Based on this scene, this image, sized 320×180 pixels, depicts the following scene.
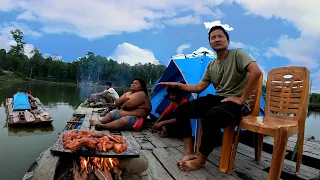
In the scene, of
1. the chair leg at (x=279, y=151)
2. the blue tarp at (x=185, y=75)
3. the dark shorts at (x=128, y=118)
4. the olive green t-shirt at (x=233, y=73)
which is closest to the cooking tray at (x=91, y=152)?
the chair leg at (x=279, y=151)

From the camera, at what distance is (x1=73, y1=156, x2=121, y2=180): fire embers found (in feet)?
6.95

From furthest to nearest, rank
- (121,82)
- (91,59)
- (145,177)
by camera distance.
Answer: (91,59) → (121,82) → (145,177)

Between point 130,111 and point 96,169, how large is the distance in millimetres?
2715

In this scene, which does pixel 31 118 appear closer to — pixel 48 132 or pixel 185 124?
pixel 48 132

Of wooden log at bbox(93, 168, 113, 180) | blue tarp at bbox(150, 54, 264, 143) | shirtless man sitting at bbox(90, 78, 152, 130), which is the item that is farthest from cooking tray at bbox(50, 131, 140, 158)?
shirtless man sitting at bbox(90, 78, 152, 130)

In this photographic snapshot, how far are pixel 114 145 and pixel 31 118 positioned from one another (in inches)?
327

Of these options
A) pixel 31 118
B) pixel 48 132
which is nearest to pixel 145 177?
pixel 48 132

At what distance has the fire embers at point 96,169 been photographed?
212cm

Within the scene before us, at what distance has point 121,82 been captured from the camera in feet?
200

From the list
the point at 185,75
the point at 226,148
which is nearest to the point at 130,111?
the point at 185,75

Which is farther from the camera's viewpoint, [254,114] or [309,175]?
[254,114]

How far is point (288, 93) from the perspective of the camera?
2730mm

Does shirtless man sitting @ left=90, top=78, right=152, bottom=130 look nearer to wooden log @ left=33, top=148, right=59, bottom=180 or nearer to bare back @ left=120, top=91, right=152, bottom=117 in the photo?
bare back @ left=120, top=91, right=152, bottom=117

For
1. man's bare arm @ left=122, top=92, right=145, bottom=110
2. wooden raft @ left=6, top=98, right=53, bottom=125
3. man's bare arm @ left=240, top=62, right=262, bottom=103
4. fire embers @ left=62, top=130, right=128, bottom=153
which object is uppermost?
man's bare arm @ left=240, top=62, right=262, bottom=103
